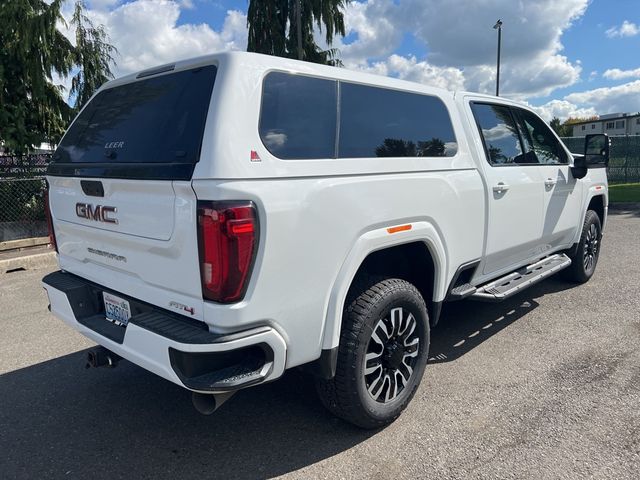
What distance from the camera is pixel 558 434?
294cm

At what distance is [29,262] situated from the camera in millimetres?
7480

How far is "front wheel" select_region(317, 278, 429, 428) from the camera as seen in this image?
2.78 metres

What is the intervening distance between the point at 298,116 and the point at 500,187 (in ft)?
6.77

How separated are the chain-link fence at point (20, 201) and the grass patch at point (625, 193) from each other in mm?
14527

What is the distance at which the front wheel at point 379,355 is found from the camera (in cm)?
278

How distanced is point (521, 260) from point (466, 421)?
81.6 inches

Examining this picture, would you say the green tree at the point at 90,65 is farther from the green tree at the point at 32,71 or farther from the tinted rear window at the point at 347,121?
the tinted rear window at the point at 347,121

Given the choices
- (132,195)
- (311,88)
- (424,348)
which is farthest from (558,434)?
(132,195)

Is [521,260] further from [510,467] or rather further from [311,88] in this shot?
[311,88]

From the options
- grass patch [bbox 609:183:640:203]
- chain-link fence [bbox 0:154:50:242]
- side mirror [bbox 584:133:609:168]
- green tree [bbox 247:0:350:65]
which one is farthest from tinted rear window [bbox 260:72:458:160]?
green tree [bbox 247:0:350:65]

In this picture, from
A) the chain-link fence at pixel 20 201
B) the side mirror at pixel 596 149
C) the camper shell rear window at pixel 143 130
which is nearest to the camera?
the camper shell rear window at pixel 143 130

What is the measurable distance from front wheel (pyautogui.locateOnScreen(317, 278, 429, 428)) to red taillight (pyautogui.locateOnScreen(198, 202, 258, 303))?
0.81 meters

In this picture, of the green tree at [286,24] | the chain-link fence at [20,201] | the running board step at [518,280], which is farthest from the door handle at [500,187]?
the green tree at [286,24]

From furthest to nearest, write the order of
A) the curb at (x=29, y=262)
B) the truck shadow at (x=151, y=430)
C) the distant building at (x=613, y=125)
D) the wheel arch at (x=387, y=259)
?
the distant building at (x=613, y=125)
the curb at (x=29, y=262)
the truck shadow at (x=151, y=430)
the wheel arch at (x=387, y=259)
